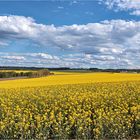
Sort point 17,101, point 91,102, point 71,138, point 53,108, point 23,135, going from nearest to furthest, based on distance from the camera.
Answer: point 23,135
point 71,138
point 53,108
point 91,102
point 17,101

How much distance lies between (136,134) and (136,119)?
534 mm

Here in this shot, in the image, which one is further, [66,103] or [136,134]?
[66,103]

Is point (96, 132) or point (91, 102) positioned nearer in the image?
Result: point (96, 132)

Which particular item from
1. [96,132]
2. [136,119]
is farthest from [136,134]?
[96,132]

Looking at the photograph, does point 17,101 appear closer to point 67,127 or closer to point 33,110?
point 33,110

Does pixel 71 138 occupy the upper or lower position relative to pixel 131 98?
lower

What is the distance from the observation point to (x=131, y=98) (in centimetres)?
1748

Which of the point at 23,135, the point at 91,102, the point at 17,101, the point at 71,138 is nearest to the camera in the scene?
the point at 23,135

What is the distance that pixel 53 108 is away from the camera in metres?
15.0

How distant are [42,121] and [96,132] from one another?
73.3 inches

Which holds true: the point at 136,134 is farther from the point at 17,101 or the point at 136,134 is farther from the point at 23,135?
the point at 17,101

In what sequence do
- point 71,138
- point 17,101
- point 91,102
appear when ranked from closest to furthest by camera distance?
point 71,138 < point 91,102 < point 17,101

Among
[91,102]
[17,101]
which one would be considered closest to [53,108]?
[91,102]

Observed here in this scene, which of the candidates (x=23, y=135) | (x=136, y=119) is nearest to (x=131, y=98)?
(x=136, y=119)
